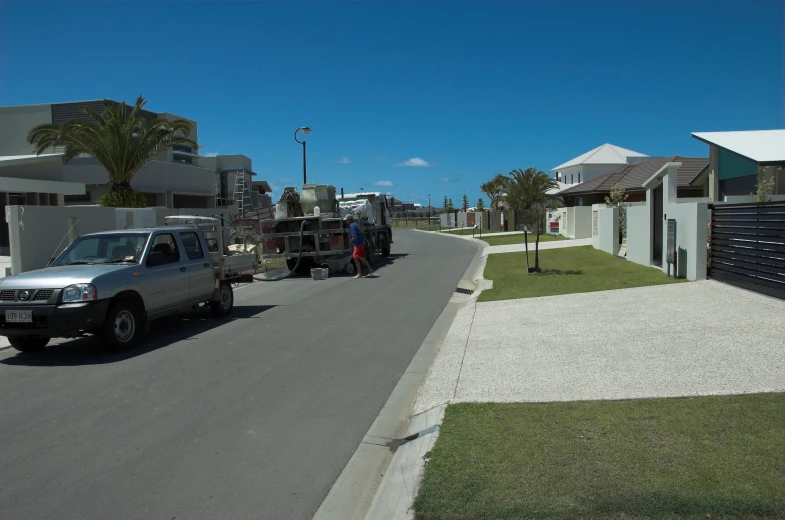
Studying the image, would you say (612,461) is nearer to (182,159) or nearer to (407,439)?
(407,439)

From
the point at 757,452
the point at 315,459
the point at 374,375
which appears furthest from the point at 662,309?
the point at 315,459

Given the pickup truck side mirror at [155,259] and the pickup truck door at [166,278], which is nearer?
the pickup truck door at [166,278]

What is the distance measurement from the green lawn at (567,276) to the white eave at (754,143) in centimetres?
546

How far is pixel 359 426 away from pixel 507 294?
8278 millimetres

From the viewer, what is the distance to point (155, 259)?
9641 millimetres

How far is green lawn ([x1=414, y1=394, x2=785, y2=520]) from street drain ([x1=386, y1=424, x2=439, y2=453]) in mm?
196

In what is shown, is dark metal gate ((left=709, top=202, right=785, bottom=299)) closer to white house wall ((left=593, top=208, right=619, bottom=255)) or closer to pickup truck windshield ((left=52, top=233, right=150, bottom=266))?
white house wall ((left=593, top=208, right=619, bottom=255))

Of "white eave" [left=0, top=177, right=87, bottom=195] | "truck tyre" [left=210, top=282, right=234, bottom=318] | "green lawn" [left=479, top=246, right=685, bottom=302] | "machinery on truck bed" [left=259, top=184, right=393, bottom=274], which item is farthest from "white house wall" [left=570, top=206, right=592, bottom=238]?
"truck tyre" [left=210, top=282, right=234, bottom=318]

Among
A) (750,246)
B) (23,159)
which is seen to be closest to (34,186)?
(23,159)

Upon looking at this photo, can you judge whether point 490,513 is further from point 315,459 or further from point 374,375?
point 374,375

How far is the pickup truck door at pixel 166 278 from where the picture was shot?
940 cm

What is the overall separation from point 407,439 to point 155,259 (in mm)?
5863

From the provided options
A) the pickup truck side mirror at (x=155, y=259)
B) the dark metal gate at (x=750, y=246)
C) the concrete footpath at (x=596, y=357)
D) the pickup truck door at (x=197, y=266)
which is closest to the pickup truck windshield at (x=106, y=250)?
the pickup truck side mirror at (x=155, y=259)

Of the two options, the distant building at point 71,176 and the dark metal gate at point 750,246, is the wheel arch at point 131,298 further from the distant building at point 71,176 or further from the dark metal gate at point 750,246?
the distant building at point 71,176
